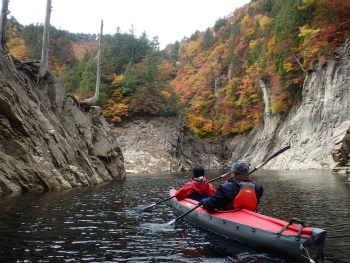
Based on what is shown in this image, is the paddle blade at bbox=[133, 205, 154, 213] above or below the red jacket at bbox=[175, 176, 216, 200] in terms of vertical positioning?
below

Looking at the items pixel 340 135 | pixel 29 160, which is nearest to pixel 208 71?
pixel 340 135

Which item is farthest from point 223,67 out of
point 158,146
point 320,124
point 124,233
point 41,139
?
point 124,233

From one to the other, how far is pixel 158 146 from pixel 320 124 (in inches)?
825

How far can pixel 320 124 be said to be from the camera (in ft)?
98.8

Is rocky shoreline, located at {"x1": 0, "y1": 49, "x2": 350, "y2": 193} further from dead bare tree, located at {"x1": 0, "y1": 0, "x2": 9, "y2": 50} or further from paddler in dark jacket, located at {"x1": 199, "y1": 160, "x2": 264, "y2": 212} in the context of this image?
paddler in dark jacket, located at {"x1": 199, "y1": 160, "x2": 264, "y2": 212}

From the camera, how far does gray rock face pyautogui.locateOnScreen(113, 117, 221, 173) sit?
3653 centimetres

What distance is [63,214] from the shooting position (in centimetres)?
864

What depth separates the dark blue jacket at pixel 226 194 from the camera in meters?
6.64

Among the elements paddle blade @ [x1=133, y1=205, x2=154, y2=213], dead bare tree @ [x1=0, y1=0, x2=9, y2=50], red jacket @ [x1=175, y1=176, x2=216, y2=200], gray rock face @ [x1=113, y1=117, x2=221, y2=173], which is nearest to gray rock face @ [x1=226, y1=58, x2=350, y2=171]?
gray rock face @ [x1=113, y1=117, x2=221, y2=173]

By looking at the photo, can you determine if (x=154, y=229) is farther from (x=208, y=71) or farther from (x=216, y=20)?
(x=216, y=20)

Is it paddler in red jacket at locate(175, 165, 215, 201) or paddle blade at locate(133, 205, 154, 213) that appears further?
paddle blade at locate(133, 205, 154, 213)

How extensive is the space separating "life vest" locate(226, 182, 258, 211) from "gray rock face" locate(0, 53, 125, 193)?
427 inches

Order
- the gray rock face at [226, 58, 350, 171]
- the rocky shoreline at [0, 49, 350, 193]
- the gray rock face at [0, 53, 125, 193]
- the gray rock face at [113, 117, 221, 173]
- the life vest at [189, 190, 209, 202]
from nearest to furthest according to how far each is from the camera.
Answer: the life vest at [189, 190, 209, 202], the gray rock face at [0, 53, 125, 193], the rocky shoreline at [0, 49, 350, 193], the gray rock face at [226, 58, 350, 171], the gray rock face at [113, 117, 221, 173]

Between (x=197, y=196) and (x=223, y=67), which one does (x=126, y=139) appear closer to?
(x=197, y=196)
